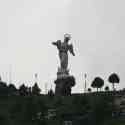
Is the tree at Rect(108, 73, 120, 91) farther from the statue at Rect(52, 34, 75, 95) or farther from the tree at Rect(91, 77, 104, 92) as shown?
the statue at Rect(52, 34, 75, 95)

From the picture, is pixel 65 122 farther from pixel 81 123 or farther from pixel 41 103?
pixel 41 103

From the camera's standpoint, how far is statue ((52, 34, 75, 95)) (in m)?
57.6

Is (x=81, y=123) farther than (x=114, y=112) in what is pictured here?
No

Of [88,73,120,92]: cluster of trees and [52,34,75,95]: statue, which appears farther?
[88,73,120,92]: cluster of trees

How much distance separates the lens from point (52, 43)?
192ft


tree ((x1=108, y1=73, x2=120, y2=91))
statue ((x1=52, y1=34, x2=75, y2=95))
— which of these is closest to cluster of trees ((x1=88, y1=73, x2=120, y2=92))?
tree ((x1=108, y1=73, x2=120, y2=91))

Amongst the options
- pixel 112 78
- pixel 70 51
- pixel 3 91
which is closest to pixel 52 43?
pixel 70 51

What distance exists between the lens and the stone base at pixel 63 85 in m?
57.5

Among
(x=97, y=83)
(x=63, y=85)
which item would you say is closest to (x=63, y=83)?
(x=63, y=85)

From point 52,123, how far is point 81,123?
3.20m

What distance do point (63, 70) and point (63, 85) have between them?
6.77ft

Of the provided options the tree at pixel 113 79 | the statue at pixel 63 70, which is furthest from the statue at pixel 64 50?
the tree at pixel 113 79

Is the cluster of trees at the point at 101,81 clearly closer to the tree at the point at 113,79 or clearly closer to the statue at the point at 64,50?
the tree at the point at 113,79

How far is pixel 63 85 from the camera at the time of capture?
57594 millimetres
